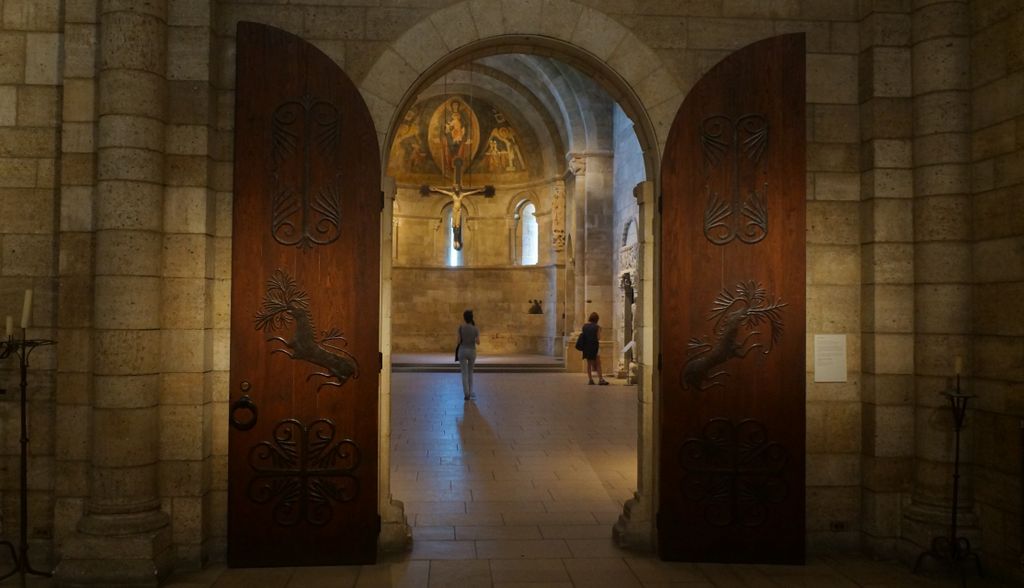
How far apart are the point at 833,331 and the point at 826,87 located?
156 centimetres

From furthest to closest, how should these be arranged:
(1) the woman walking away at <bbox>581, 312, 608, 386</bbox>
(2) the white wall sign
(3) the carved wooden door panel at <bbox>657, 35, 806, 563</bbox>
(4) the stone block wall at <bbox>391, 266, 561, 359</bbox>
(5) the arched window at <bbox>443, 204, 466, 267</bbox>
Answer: (5) the arched window at <bbox>443, 204, 466, 267</bbox> < (4) the stone block wall at <bbox>391, 266, 561, 359</bbox> < (1) the woman walking away at <bbox>581, 312, 608, 386</bbox> < (2) the white wall sign < (3) the carved wooden door panel at <bbox>657, 35, 806, 563</bbox>

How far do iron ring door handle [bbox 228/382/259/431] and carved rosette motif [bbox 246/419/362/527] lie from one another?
144mm

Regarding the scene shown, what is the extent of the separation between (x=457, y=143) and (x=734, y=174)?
Answer: 17.1m

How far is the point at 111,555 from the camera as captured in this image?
13.5 ft

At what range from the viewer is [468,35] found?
4.72 meters

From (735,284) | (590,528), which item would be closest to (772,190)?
(735,284)

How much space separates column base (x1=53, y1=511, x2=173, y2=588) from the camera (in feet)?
13.4

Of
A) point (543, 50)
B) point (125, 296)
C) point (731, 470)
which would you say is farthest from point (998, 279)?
point (125, 296)

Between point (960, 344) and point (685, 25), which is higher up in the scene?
point (685, 25)

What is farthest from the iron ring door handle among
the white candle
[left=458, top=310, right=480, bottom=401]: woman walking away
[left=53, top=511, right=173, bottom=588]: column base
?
[left=458, top=310, right=480, bottom=401]: woman walking away

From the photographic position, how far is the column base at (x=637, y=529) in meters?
4.82

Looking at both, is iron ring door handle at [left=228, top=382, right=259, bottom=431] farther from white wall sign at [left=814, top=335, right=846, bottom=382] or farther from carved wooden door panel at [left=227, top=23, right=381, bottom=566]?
white wall sign at [left=814, top=335, right=846, bottom=382]

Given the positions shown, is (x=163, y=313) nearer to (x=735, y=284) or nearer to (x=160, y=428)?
(x=160, y=428)

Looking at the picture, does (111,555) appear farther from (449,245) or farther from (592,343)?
(449,245)
